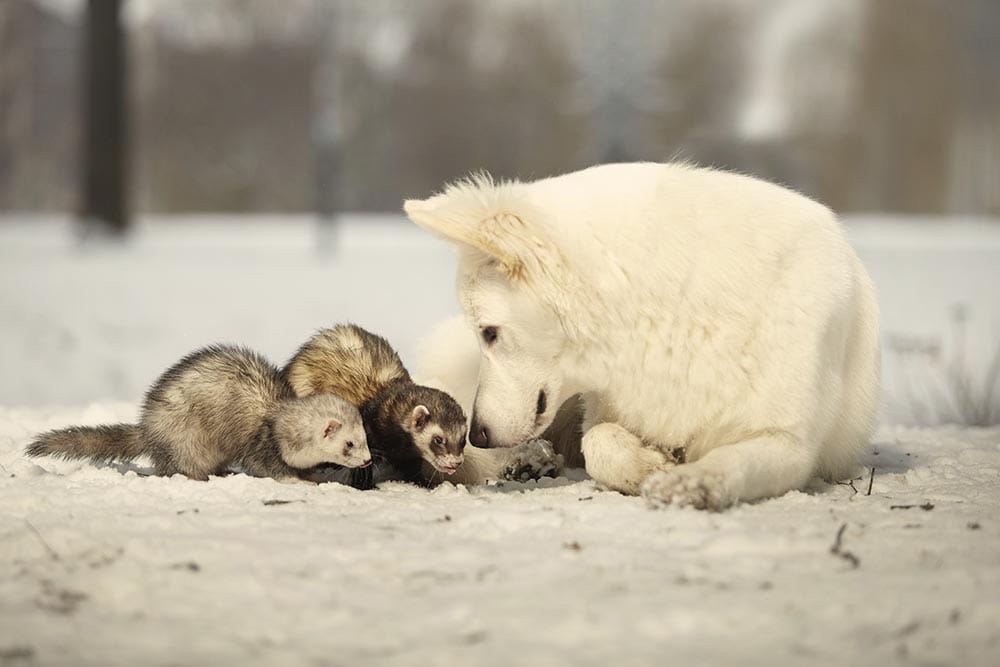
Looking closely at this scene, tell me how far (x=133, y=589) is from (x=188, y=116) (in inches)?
1360

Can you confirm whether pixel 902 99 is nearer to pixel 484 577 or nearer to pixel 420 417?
pixel 420 417

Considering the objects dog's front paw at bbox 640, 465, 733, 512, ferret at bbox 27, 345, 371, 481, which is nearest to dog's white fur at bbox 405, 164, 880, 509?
dog's front paw at bbox 640, 465, 733, 512

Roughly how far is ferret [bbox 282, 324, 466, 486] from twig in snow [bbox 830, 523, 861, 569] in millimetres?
1843

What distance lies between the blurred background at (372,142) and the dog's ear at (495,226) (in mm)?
7751

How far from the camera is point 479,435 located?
4.43m

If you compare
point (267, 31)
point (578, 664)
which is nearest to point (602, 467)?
point (578, 664)

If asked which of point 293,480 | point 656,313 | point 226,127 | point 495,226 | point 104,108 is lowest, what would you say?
point 293,480

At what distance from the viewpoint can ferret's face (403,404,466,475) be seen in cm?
471

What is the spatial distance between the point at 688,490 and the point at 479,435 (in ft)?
3.23

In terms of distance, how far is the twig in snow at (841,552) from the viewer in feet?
10.2

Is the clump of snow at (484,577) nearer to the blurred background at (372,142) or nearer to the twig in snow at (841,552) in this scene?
the twig in snow at (841,552)

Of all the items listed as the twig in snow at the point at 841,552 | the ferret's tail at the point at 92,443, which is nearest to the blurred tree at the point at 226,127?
the ferret's tail at the point at 92,443

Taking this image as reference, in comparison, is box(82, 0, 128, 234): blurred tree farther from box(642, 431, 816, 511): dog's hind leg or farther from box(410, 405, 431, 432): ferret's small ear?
box(642, 431, 816, 511): dog's hind leg

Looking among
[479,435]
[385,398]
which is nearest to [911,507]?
[479,435]
